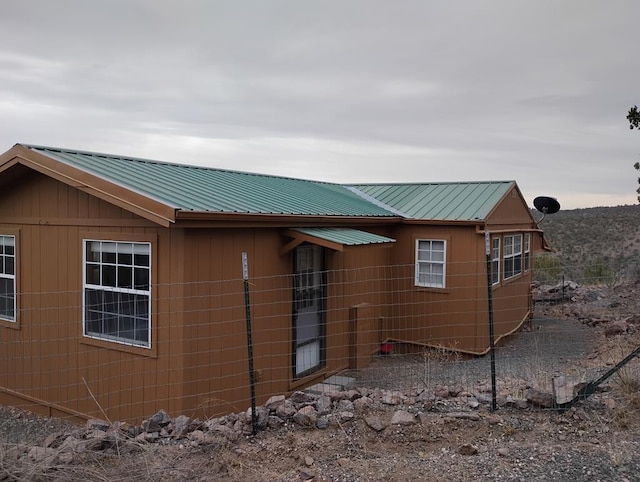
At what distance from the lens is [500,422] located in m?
5.24

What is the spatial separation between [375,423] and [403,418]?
299 mm

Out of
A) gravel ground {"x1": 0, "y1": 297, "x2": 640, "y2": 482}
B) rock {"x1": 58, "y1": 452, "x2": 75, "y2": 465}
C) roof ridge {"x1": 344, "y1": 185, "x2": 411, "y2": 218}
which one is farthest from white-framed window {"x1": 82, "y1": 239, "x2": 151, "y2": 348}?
roof ridge {"x1": 344, "y1": 185, "x2": 411, "y2": 218}

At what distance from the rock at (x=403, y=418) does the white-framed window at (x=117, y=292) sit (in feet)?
11.2

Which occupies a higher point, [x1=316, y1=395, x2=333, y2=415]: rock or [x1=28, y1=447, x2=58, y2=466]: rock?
[x1=316, y1=395, x2=333, y2=415]: rock

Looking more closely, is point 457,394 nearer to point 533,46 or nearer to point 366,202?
point 366,202

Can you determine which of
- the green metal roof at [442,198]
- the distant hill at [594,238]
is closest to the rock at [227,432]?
the green metal roof at [442,198]

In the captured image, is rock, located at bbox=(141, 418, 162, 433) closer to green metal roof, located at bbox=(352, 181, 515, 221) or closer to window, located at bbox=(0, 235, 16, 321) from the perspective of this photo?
window, located at bbox=(0, 235, 16, 321)

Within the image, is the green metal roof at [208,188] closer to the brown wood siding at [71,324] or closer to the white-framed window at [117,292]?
the brown wood siding at [71,324]

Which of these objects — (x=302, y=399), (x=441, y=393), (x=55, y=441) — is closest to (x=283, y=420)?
(x=302, y=399)

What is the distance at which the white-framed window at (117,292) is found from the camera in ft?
22.7

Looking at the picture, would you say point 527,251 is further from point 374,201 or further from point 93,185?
point 93,185

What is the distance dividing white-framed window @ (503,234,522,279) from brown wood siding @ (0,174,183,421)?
896 cm

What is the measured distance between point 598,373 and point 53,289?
311 inches

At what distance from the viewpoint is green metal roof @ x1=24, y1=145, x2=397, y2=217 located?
22.5 feet
